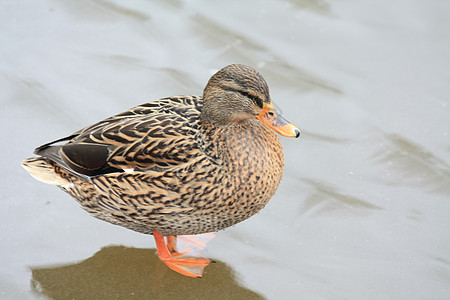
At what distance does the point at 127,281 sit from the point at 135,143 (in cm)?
80

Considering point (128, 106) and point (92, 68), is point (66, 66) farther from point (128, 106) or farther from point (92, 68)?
point (128, 106)

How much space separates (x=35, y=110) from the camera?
4.99 meters

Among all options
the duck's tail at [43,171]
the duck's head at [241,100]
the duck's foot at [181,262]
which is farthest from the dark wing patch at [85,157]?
the duck's head at [241,100]

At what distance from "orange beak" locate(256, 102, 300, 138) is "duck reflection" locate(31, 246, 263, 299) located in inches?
35.2

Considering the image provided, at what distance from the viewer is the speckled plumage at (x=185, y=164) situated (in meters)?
3.69

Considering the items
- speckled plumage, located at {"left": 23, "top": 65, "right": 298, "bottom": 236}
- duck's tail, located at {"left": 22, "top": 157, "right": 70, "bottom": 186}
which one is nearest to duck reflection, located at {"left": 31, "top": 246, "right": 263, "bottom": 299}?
→ speckled plumage, located at {"left": 23, "top": 65, "right": 298, "bottom": 236}

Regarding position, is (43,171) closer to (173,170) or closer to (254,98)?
(173,170)

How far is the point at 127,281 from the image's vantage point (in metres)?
3.79

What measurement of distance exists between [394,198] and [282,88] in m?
1.44

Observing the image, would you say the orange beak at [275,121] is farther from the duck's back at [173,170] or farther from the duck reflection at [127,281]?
the duck reflection at [127,281]

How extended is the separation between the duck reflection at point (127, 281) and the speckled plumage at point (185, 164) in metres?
0.23

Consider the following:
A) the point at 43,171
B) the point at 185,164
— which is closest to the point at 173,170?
the point at 185,164

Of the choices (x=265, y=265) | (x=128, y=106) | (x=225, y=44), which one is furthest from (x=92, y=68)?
(x=265, y=265)

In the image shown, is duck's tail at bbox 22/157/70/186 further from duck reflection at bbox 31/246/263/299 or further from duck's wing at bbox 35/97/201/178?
duck reflection at bbox 31/246/263/299
